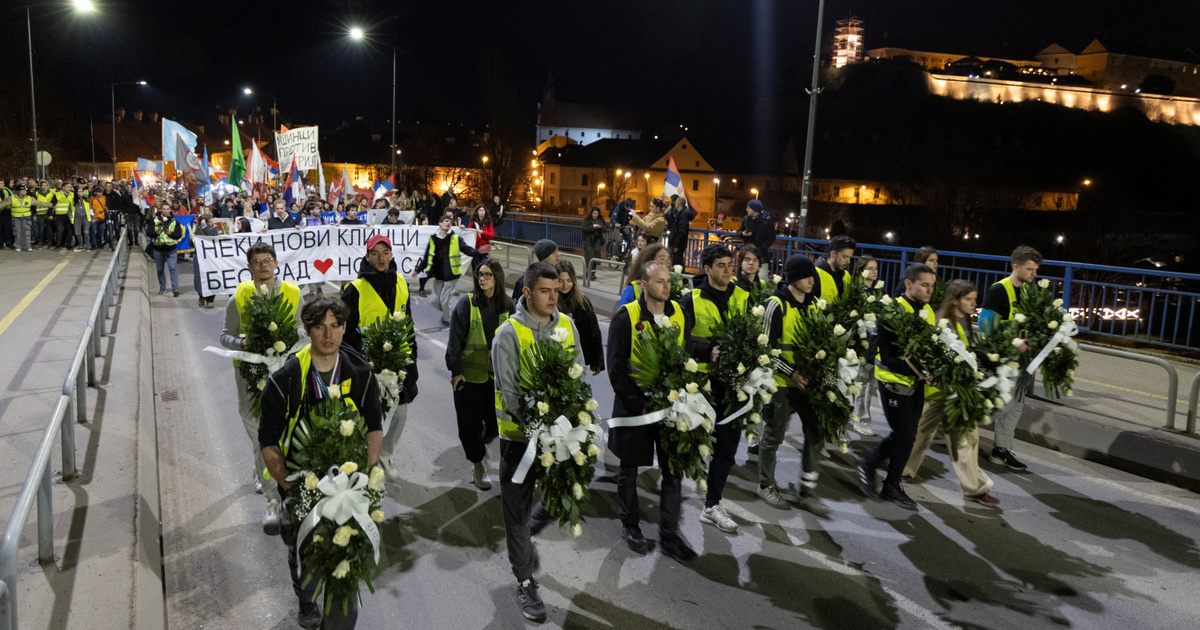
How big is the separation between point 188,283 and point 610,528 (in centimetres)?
1646

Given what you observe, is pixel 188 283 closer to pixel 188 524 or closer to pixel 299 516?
pixel 188 524

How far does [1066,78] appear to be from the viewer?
11338 cm

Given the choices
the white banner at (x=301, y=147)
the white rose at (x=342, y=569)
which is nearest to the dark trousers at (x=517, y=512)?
the white rose at (x=342, y=569)

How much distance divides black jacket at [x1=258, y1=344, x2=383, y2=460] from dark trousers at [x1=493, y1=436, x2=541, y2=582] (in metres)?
0.82

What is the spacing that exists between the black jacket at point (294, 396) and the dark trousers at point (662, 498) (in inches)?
75.9

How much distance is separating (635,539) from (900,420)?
2.26m

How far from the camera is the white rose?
3.53 m

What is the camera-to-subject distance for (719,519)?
19.3 ft

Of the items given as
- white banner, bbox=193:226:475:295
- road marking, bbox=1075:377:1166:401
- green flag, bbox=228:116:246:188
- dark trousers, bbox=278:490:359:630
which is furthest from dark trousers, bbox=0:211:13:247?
road marking, bbox=1075:377:1166:401

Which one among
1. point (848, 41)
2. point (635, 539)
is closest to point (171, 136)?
point (635, 539)

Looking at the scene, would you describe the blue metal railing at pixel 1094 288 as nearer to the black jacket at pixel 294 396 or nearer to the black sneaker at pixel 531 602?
the black sneaker at pixel 531 602

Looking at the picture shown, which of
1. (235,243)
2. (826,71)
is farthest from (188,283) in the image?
(826,71)

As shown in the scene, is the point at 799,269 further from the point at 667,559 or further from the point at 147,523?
the point at 147,523

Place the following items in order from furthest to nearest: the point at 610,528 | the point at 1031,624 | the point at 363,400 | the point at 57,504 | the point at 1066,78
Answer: the point at 1066,78 → the point at 610,528 → the point at 57,504 → the point at 1031,624 → the point at 363,400
